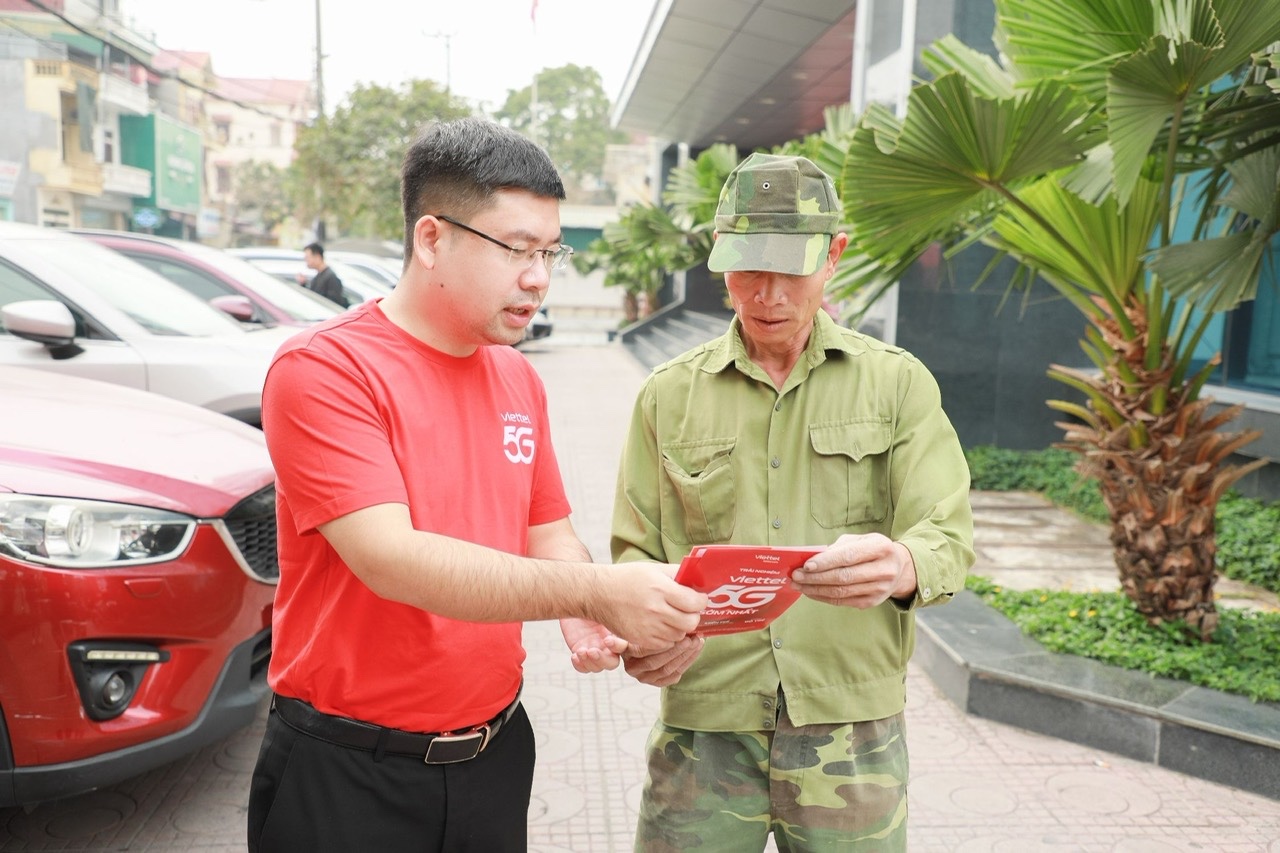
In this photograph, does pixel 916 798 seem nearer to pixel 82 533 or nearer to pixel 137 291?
pixel 82 533

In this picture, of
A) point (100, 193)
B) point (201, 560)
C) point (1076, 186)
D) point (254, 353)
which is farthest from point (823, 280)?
point (100, 193)

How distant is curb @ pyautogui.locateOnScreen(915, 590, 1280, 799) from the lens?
3695mm

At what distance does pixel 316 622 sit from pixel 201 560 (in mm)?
1532

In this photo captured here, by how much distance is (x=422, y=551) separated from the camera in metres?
1.58

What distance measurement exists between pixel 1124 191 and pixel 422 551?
277 centimetres

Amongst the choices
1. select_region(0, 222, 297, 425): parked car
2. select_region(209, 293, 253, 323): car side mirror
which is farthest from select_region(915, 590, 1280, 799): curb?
select_region(209, 293, 253, 323): car side mirror

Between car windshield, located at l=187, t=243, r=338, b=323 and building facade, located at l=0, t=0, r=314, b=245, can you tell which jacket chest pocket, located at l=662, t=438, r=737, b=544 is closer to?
car windshield, located at l=187, t=243, r=338, b=323

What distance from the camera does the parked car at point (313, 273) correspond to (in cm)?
1396

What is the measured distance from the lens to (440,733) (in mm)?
1818

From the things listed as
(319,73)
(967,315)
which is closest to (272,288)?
(967,315)

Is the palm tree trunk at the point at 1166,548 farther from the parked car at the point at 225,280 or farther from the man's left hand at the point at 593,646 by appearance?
the parked car at the point at 225,280

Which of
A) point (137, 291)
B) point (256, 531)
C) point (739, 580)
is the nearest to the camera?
point (739, 580)

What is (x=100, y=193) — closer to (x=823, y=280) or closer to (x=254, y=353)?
(x=254, y=353)

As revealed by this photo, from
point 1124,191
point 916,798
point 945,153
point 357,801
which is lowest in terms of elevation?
point 916,798
